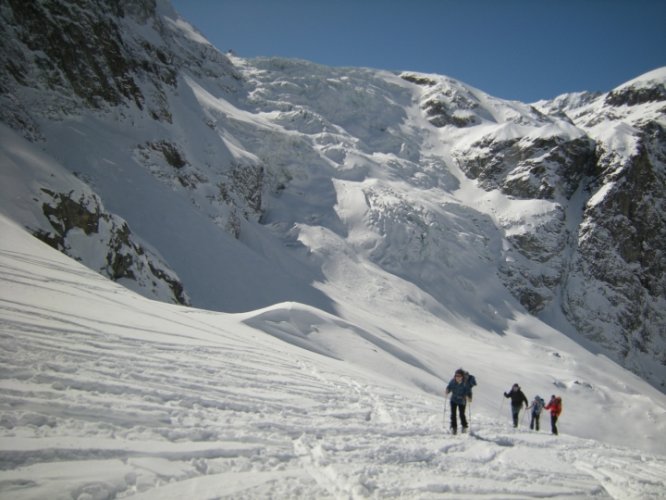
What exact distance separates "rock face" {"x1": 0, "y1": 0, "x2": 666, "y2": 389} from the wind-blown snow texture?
0.30 metres

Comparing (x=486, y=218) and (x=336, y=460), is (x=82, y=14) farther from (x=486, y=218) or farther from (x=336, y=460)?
(x=486, y=218)

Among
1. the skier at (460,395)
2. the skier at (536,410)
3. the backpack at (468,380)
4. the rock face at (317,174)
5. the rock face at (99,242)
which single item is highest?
the rock face at (317,174)

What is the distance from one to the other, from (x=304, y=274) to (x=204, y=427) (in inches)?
1420

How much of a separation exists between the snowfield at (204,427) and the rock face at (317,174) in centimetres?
978

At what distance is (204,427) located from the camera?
5.21m

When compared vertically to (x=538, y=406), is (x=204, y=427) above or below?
above

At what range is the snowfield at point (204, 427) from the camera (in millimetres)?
4051

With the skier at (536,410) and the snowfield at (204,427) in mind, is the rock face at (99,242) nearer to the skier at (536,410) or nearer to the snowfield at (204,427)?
the snowfield at (204,427)

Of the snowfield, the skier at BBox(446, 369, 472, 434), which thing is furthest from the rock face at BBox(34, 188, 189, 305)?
the skier at BBox(446, 369, 472, 434)

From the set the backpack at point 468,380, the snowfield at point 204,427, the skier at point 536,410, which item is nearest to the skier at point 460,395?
the backpack at point 468,380

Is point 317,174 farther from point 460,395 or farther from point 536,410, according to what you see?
point 460,395

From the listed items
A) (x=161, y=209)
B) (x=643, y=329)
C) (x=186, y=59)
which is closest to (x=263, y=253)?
(x=161, y=209)

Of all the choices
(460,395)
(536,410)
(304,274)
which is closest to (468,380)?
(460,395)

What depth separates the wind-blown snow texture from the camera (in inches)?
200
